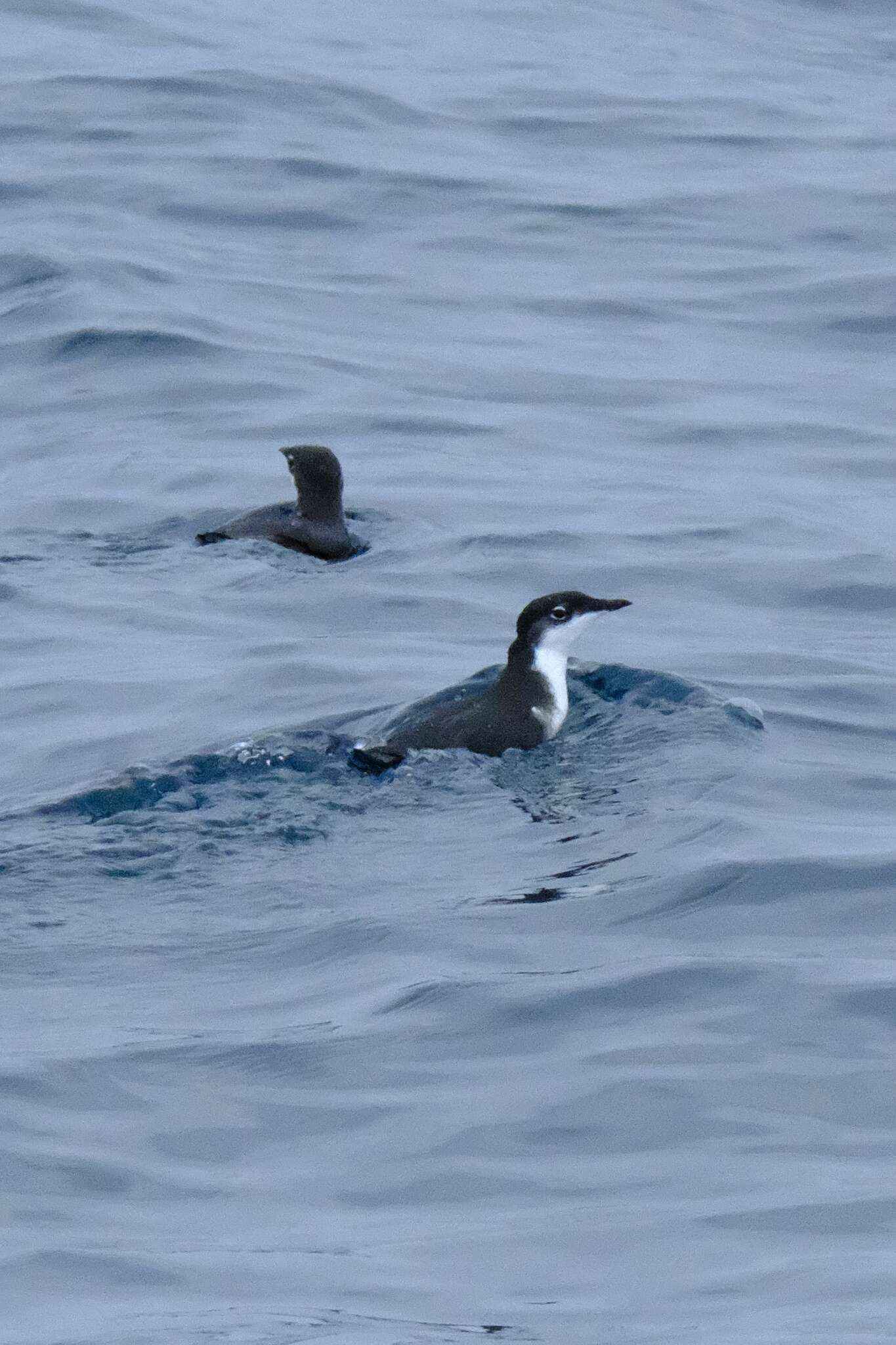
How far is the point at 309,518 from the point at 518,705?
119 inches

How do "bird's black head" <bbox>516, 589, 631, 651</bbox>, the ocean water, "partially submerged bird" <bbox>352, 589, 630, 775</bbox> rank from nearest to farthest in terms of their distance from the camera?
the ocean water
"partially submerged bird" <bbox>352, 589, 630, 775</bbox>
"bird's black head" <bbox>516, 589, 631, 651</bbox>

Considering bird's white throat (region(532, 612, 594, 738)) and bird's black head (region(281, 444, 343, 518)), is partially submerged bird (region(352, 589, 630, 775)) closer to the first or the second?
bird's white throat (region(532, 612, 594, 738))

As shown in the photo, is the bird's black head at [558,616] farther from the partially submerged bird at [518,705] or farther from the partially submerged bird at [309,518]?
the partially submerged bird at [309,518]

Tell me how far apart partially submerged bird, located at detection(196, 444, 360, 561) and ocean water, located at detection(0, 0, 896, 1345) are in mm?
142

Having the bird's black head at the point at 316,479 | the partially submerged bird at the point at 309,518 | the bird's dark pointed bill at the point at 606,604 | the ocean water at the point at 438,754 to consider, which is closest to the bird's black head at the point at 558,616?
the bird's dark pointed bill at the point at 606,604

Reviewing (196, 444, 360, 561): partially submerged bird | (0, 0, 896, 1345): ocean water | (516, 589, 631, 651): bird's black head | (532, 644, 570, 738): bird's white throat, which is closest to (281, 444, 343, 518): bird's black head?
(196, 444, 360, 561): partially submerged bird

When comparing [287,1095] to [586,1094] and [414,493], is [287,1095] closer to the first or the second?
[586,1094]

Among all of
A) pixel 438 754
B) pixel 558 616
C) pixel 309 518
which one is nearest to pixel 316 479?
pixel 309 518

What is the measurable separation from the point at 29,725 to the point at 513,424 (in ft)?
18.7

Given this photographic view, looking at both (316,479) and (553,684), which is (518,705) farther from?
(316,479)

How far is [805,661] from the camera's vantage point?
34.8 ft

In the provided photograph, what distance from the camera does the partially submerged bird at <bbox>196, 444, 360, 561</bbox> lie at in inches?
479

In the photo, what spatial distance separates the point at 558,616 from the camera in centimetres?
991

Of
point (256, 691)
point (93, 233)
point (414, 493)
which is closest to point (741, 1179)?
point (256, 691)
